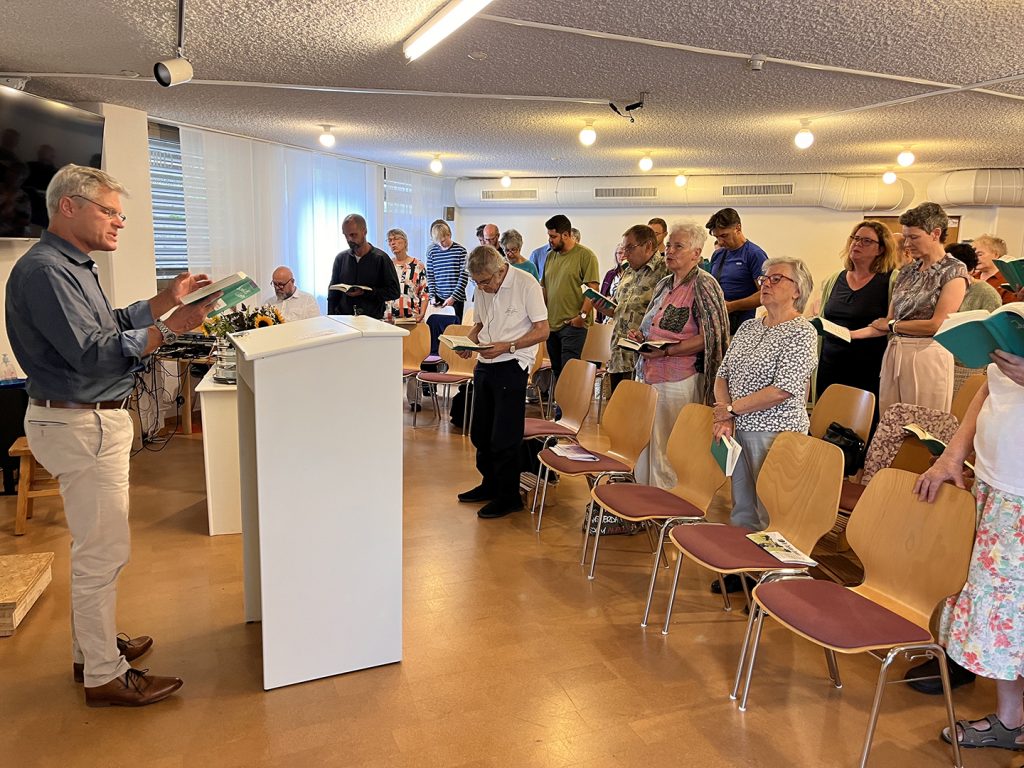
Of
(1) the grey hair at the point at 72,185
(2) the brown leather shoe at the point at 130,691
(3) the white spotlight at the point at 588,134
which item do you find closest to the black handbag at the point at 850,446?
(2) the brown leather shoe at the point at 130,691

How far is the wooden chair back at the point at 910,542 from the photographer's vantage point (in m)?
2.19

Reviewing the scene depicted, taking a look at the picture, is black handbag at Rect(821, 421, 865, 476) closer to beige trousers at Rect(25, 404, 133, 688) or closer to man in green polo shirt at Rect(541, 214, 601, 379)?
man in green polo shirt at Rect(541, 214, 601, 379)

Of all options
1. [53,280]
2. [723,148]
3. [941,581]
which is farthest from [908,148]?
[53,280]

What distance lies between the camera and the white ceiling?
3.29m

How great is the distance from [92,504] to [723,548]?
7.17 feet

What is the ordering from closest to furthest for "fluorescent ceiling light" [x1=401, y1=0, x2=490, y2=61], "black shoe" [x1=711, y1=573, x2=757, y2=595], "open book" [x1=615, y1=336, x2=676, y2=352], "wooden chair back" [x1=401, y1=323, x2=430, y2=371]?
1. "fluorescent ceiling light" [x1=401, y1=0, x2=490, y2=61]
2. "black shoe" [x1=711, y1=573, x2=757, y2=595]
3. "open book" [x1=615, y1=336, x2=676, y2=352]
4. "wooden chair back" [x1=401, y1=323, x2=430, y2=371]

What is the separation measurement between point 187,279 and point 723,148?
6.26 m

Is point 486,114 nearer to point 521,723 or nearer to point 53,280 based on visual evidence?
point 53,280

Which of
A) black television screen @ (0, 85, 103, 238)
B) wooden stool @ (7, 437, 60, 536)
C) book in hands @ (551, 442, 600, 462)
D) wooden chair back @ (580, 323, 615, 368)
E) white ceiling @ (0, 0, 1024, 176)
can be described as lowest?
wooden stool @ (7, 437, 60, 536)

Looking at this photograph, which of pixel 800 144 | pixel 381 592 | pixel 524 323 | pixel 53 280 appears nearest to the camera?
pixel 53 280

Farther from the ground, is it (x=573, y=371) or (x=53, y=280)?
(x=53, y=280)

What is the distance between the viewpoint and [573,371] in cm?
456

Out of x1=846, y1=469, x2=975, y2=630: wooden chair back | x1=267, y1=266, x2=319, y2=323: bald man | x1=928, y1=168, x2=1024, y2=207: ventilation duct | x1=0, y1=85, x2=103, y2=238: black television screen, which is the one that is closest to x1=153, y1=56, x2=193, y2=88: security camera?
x1=0, y1=85, x2=103, y2=238: black television screen

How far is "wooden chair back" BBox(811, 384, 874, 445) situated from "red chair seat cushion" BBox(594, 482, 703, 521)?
101 cm
